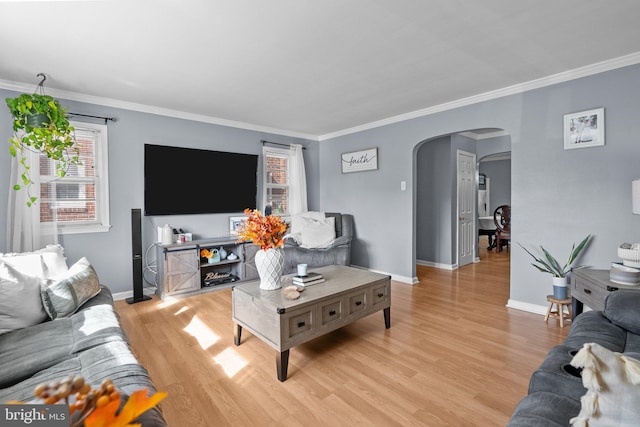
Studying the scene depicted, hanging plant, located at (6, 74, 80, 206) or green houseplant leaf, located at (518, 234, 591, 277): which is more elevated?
hanging plant, located at (6, 74, 80, 206)

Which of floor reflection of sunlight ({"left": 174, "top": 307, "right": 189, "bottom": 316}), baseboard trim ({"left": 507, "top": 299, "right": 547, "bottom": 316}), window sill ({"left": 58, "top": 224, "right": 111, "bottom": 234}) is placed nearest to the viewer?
baseboard trim ({"left": 507, "top": 299, "right": 547, "bottom": 316})

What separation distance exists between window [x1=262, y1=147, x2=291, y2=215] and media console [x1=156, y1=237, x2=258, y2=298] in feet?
3.60

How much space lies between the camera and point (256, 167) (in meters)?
4.86

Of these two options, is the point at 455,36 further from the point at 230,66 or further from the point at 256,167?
the point at 256,167

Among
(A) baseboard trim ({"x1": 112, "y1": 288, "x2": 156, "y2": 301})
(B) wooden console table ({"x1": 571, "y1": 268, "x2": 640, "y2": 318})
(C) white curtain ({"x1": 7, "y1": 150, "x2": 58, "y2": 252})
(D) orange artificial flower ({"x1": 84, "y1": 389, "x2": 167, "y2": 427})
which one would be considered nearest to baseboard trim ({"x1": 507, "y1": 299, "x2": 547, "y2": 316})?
(B) wooden console table ({"x1": 571, "y1": 268, "x2": 640, "y2": 318})

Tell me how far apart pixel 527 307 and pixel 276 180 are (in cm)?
393

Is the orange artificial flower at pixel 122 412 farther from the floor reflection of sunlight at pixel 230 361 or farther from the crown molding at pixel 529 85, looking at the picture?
the crown molding at pixel 529 85

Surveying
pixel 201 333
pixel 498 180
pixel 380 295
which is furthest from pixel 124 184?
pixel 498 180

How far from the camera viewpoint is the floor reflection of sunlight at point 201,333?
2.59 meters

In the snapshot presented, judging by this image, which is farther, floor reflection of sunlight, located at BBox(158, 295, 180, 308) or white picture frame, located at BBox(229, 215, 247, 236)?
white picture frame, located at BBox(229, 215, 247, 236)

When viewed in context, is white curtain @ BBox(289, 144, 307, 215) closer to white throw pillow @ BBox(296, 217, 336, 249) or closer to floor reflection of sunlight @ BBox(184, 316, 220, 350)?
white throw pillow @ BBox(296, 217, 336, 249)

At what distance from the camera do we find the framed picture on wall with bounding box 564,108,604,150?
2.77 meters

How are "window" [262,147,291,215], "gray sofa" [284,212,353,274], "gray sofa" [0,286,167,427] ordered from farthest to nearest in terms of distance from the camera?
"window" [262,147,291,215]
"gray sofa" [284,212,353,274]
"gray sofa" [0,286,167,427]

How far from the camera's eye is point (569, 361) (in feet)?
4.23
